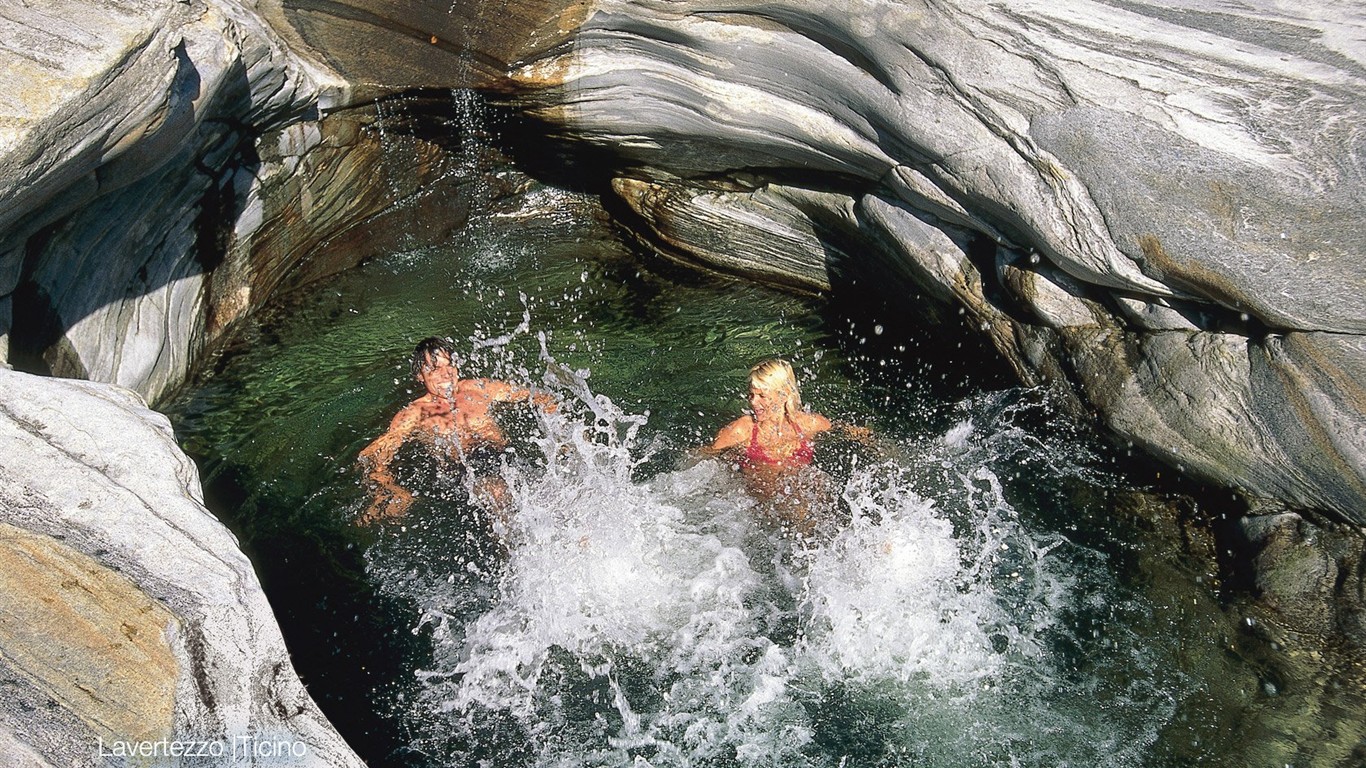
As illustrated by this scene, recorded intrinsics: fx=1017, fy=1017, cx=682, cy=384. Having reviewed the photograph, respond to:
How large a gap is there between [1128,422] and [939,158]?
1.25 metres

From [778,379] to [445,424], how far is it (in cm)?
146

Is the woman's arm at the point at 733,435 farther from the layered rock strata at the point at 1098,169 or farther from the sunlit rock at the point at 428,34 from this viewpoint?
the sunlit rock at the point at 428,34

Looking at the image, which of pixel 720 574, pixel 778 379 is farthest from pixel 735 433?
pixel 720 574

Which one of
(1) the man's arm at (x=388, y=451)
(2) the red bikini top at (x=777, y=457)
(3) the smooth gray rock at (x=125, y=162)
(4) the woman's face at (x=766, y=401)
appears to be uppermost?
(3) the smooth gray rock at (x=125, y=162)

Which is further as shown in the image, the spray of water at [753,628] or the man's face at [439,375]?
the man's face at [439,375]

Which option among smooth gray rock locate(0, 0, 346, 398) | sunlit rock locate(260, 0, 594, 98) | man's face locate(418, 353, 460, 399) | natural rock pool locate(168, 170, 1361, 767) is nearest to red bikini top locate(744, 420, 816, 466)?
natural rock pool locate(168, 170, 1361, 767)

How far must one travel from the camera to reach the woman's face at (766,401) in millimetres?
3994

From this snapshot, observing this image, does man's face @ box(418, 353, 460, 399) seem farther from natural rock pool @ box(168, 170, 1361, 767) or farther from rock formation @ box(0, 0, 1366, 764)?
rock formation @ box(0, 0, 1366, 764)

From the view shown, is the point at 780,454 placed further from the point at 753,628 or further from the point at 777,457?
the point at 753,628

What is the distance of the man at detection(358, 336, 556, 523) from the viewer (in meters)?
4.26

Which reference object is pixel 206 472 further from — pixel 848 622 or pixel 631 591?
pixel 848 622

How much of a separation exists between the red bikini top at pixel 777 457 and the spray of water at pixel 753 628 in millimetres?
145

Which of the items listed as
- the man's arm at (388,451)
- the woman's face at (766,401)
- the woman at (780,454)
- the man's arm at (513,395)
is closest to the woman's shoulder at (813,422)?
the woman at (780,454)

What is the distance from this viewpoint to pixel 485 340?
5098 mm
